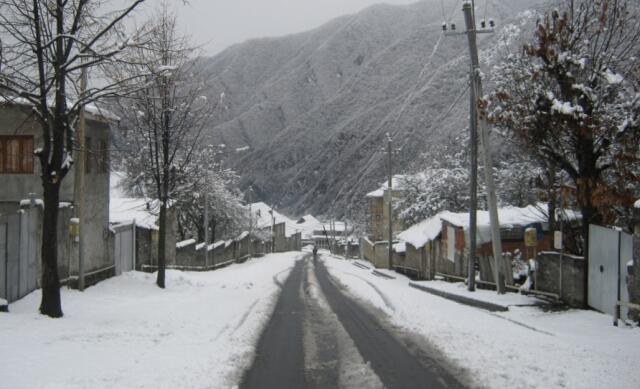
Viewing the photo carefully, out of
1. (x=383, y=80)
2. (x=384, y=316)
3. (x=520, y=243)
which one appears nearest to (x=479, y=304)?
(x=384, y=316)

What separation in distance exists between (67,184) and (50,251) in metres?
7.57

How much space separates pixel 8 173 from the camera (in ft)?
65.2

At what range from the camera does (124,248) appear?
2472 cm

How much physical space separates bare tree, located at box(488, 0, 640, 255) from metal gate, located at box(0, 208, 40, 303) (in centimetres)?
1114

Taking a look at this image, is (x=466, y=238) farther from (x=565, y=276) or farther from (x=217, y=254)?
(x=217, y=254)

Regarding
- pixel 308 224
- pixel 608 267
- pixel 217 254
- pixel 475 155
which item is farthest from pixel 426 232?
pixel 308 224

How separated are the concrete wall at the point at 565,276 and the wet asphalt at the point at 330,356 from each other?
A: 488 centimetres

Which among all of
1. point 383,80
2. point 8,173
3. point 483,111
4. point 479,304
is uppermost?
point 383,80

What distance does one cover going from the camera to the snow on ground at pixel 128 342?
785 cm

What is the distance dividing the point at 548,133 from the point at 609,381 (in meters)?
8.67

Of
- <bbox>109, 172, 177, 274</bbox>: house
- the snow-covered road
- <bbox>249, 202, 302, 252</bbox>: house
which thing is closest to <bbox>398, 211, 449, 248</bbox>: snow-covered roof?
<bbox>109, 172, 177, 274</bbox>: house

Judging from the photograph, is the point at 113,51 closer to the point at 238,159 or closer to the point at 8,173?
the point at 8,173

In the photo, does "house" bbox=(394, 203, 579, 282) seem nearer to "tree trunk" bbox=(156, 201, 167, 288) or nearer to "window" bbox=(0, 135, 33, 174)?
"tree trunk" bbox=(156, 201, 167, 288)

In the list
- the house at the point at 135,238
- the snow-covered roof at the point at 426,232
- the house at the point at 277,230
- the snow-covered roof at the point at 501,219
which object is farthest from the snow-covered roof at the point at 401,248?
the house at the point at 277,230
